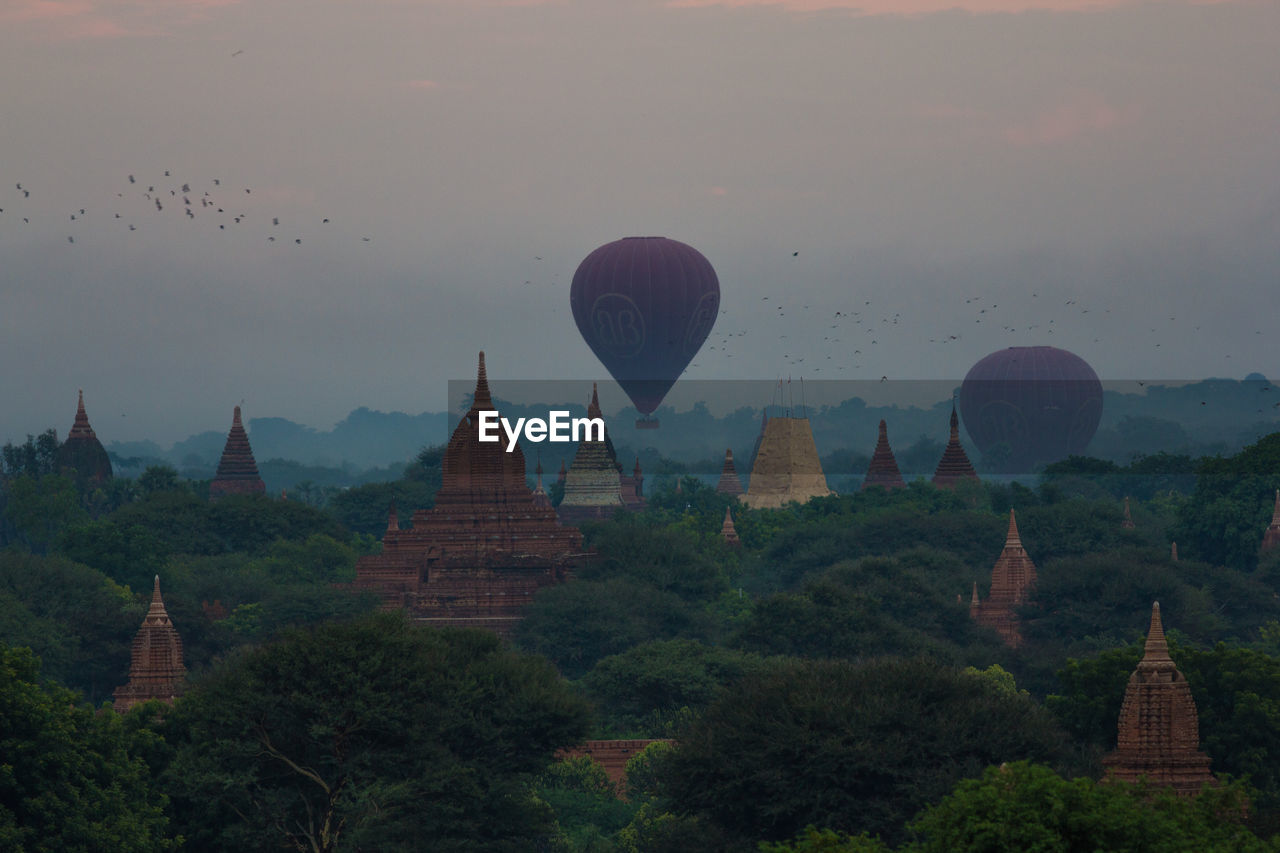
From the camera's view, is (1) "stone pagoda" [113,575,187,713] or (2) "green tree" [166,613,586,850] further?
(1) "stone pagoda" [113,575,187,713]

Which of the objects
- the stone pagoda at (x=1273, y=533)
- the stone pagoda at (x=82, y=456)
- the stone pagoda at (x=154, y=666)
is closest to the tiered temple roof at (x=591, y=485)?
the stone pagoda at (x=82, y=456)

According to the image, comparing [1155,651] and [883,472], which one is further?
[883,472]

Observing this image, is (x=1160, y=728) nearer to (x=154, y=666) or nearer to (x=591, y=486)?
(x=154, y=666)

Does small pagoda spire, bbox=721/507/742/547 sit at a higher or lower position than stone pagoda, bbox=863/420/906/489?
lower

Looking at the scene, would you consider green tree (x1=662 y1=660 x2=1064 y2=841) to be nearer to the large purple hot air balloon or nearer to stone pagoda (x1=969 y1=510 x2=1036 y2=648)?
stone pagoda (x1=969 y1=510 x2=1036 y2=648)

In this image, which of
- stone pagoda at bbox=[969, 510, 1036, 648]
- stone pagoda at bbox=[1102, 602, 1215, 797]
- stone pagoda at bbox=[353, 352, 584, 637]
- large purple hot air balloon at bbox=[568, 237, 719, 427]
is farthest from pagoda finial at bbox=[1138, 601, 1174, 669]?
large purple hot air balloon at bbox=[568, 237, 719, 427]

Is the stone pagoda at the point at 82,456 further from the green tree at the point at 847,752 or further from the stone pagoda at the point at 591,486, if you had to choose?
the green tree at the point at 847,752

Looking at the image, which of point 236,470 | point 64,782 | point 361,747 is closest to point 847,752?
point 361,747
